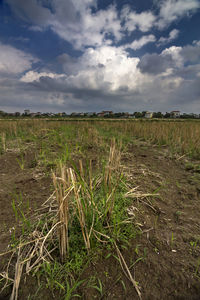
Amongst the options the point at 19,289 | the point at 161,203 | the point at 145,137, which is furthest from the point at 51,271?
the point at 145,137

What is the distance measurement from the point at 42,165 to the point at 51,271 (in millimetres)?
2539

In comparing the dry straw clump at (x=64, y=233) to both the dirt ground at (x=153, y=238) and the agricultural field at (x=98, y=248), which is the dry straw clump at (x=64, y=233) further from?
the dirt ground at (x=153, y=238)

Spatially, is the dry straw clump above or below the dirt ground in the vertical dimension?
above

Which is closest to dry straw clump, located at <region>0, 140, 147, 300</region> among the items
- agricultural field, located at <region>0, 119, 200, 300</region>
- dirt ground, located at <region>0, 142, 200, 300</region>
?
agricultural field, located at <region>0, 119, 200, 300</region>

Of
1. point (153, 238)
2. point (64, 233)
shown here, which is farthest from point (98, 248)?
point (153, 238)

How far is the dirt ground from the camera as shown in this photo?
3.56 feet

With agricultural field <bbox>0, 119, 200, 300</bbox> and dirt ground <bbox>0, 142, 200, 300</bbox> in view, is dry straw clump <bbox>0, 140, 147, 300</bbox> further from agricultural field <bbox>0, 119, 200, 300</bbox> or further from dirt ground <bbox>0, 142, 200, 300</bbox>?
dirt ground <bbox>0, 142, 200, 300</bbox>

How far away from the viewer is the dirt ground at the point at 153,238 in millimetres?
1086

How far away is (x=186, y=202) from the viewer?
221cm

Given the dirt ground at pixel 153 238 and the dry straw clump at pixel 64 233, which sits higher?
the dry straw clump at pixel 64 233

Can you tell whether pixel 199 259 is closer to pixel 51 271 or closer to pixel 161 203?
pixel 161 203

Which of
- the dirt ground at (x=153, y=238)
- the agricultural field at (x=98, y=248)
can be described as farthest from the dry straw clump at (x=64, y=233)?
the dirt ground at (x=153, y=238)

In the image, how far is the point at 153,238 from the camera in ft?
4.77

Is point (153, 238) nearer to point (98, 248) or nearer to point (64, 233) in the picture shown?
point (98, 248)
